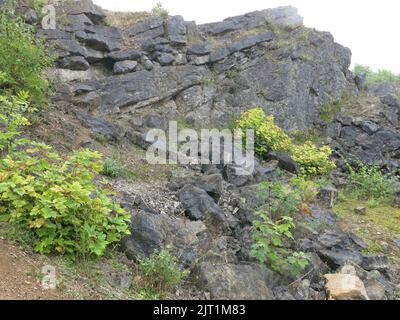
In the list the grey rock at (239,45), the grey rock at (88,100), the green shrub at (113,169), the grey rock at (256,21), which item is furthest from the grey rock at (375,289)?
the grey rock at (256,21)

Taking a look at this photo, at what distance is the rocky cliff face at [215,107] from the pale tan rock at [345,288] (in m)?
0.19

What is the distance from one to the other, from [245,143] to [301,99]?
12.7 feet

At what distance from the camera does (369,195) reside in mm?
11422

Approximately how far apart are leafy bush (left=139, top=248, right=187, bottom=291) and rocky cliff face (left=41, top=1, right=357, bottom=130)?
6867mm

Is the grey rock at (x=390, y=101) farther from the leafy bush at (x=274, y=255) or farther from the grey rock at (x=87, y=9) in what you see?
the leafy bush at (x=274, y=255)

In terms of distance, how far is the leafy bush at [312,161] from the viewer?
38.2 feet

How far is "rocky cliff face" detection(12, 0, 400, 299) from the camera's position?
19.7ft

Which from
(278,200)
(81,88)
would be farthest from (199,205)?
(81,88)

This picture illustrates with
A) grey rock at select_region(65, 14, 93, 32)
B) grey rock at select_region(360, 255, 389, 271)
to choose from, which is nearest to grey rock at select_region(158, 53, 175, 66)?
grey rock at select_region(65, 14, 93, 32)

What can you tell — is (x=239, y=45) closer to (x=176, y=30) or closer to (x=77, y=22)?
(x=176, y=30)

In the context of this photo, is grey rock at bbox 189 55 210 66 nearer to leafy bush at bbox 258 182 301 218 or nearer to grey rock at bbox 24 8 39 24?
grey rock at bbox 24 8 39 24

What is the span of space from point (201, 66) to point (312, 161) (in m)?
4.78

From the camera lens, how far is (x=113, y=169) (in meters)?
7.95

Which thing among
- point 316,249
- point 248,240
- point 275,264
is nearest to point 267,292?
point 275,264
